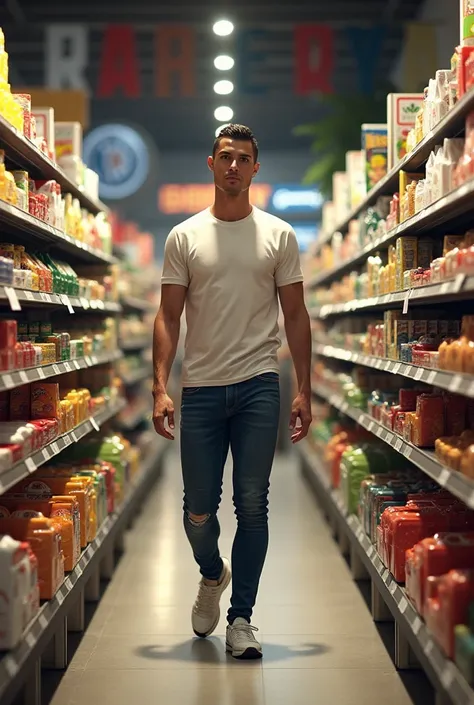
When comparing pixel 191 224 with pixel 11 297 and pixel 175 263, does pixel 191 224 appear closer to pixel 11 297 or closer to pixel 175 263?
pixel 175 263

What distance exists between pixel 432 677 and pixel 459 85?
6.06 feet

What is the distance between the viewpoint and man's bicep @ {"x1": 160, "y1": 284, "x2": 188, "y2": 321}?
3994mm

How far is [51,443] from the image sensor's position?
13.1 ft

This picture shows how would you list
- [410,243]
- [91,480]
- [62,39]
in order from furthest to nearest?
[62,39] < [91,480] < [410,243]

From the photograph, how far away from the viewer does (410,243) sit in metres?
4.34

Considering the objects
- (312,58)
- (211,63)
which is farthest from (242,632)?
(211,63)

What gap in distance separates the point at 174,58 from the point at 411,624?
7967 millimetres

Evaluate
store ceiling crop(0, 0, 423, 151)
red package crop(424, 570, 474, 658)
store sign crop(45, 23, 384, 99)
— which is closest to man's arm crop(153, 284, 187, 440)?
red package crop(424, 570, 474, 658)

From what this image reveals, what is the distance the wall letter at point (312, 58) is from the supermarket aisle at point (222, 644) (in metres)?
5.48

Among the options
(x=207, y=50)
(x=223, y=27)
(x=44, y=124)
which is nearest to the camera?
(x=44, y=124)

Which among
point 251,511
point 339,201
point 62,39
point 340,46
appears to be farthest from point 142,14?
point 251,511

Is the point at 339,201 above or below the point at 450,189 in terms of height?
above

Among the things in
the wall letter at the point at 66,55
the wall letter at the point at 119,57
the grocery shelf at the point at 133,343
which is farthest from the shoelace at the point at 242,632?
the wall letter at the point at 66,55

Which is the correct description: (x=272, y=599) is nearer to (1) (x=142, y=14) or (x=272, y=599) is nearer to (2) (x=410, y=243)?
(2) (x=410, y=243)
